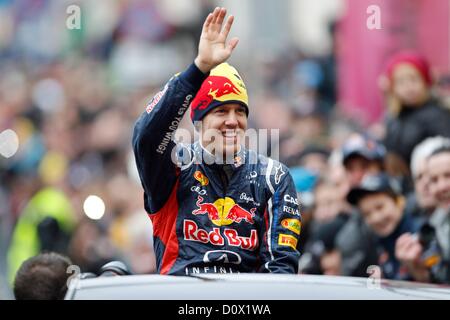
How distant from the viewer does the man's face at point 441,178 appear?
9.41 m

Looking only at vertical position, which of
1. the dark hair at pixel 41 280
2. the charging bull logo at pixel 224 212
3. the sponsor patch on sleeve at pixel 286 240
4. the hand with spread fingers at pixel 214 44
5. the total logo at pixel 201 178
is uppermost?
the hand with spread fingers at pixel 214 44

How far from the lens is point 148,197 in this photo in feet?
22.9

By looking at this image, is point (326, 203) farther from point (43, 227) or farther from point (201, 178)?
point (201, 178)

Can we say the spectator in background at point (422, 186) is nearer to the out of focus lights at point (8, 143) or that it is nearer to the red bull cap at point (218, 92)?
the red bull cap at point (218, 92)

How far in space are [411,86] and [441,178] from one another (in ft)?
6.44

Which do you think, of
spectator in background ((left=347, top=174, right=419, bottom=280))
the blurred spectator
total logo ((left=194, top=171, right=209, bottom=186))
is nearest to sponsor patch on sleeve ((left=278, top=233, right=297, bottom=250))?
total logo ((left=194, top=171, right=209, bottom=186))

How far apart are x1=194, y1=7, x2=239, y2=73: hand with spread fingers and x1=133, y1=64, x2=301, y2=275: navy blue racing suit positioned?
0.22ft

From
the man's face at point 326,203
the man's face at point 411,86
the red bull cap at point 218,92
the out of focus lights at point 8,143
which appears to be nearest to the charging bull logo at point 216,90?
the red bull cap at point 218,92

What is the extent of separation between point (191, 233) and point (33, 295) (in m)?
0.88

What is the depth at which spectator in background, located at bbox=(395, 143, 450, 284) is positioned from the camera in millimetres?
8773

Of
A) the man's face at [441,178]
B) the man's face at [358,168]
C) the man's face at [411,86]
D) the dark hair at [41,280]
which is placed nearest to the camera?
the dark hair at [41,280]

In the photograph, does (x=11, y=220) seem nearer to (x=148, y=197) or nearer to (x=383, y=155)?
(x=383, y=155)

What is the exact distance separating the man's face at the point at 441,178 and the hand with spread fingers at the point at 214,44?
120 inches

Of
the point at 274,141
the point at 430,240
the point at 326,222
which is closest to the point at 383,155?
the point at 326,222
